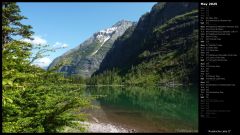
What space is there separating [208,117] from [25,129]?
206 inches

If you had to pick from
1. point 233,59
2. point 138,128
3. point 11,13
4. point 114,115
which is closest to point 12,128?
point 233,59

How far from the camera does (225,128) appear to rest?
210 inches

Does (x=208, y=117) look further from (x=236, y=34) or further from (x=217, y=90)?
(x=236, y=34)

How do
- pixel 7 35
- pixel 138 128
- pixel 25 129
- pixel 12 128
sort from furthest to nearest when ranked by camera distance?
pixel 138 128, pixel 7 35, pixel 25 129, pixel 12 128

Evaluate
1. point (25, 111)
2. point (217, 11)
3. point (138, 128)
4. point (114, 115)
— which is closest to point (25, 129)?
point (25, 111)

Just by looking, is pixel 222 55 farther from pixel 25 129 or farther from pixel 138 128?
pixel 138 128

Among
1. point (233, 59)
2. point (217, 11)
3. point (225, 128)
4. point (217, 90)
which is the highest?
point (217, 11)

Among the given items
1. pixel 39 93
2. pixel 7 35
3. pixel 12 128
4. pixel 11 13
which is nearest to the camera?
pixel 12 128

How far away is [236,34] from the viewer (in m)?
5.48

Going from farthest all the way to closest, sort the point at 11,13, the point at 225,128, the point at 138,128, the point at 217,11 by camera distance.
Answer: the point at 138,128 < the point at 11,13 < the point at 217,11 < the point at 225,128

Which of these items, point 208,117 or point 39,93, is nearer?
point 208,117

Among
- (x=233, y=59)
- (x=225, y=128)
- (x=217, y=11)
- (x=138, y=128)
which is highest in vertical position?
(x=217, y=11)

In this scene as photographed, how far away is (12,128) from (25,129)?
1534mm

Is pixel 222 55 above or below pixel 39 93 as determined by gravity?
above
